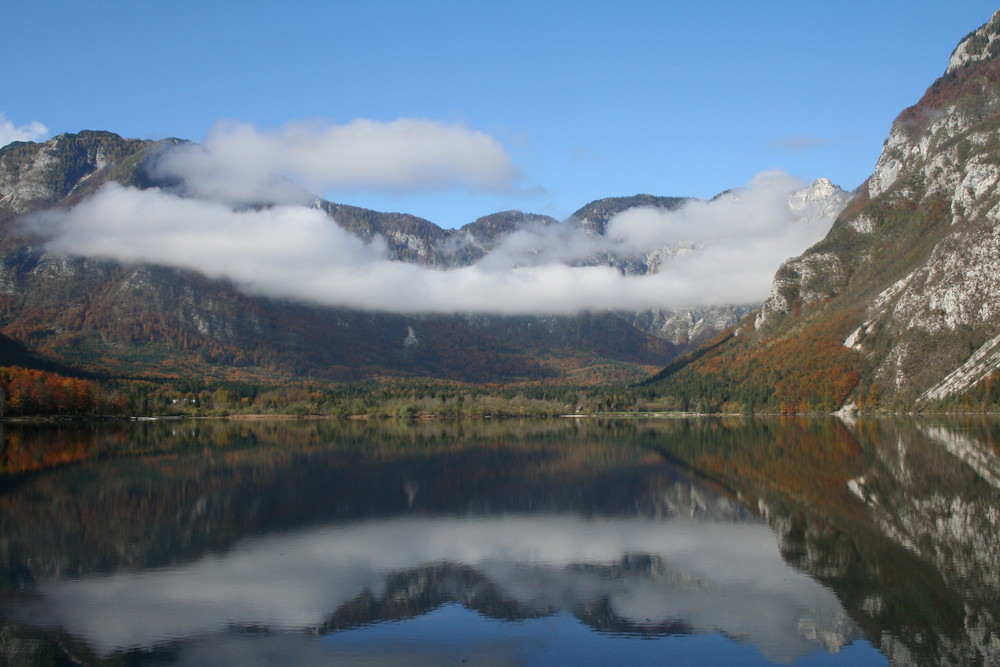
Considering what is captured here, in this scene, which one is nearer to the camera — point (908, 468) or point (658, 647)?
point (658, 647)

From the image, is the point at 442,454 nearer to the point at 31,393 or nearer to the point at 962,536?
the point at 962,536

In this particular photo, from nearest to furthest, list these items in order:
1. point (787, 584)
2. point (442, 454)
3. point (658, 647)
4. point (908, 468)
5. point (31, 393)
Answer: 1. point (658, 647)
2. point (787, 584)
3. point (908, 468)
4. point (442, 454)
5. point (31, 393)

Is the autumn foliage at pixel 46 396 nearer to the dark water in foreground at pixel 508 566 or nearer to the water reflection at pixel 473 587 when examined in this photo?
the dark water in foreground at pixel 508 566

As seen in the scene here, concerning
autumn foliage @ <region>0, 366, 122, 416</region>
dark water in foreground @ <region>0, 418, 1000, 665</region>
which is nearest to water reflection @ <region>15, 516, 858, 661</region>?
dark water in foreground @ <region>0, 418, 1000, 665</region>

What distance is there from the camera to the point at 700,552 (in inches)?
1339

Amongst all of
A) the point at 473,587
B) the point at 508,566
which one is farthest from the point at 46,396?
the point at 473,587

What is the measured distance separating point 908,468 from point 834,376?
13276 cm

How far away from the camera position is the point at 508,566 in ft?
Result: 104

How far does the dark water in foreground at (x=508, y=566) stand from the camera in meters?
22.1

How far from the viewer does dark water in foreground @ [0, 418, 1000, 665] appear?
22078 millimetres

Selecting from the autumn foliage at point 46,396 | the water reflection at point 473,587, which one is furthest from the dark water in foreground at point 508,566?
the autumn foliage at point 46,396

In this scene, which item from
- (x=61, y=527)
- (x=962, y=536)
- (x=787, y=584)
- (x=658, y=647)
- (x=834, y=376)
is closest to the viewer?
(x=658, y=647)

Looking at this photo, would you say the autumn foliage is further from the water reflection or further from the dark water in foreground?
the water reflection

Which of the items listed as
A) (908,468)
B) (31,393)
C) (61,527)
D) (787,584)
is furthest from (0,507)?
(31,393)
